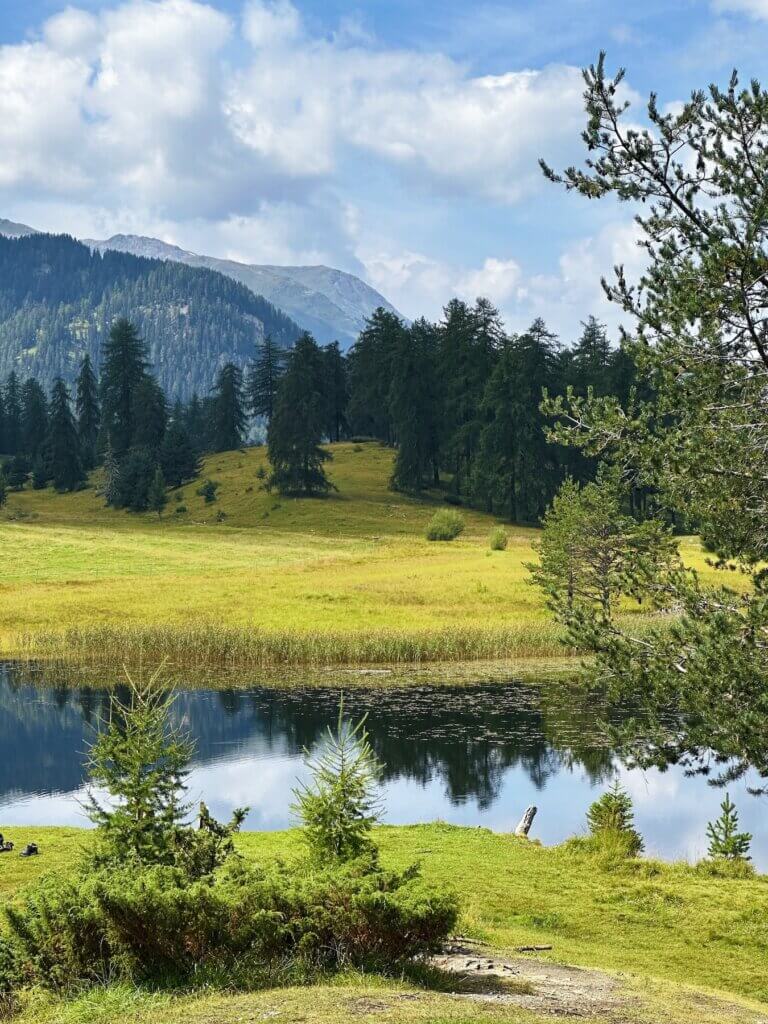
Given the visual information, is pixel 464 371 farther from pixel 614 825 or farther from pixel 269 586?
pixel 614 825

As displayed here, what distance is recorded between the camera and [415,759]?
104ft

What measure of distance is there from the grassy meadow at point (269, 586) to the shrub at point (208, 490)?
44.0 inches

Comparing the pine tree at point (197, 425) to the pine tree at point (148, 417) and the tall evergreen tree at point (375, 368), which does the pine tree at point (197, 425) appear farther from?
the tall evergreen tree at point (375, 368)

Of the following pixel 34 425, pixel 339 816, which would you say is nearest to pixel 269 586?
pixel 339 816

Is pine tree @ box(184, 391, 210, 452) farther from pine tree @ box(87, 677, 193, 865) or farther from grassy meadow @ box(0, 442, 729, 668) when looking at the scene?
pine tree @ box(87, 677, 193, 865)

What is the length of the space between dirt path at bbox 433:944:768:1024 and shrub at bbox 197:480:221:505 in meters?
94.5

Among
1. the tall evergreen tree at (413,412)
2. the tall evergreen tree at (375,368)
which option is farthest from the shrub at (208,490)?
the tall evergreen tree at (375,368)

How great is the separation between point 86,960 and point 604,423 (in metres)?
9.48

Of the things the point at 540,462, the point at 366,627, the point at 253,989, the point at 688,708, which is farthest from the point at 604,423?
the point at 540,462

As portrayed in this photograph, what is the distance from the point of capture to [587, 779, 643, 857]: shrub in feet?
68.7

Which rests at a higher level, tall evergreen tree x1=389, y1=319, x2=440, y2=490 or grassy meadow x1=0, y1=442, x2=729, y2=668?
tall evergreen tree x1=389, y1=319, x2=440, y2=490

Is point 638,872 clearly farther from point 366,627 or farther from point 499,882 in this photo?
point 366,627

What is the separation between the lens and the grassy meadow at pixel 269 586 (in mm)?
46562

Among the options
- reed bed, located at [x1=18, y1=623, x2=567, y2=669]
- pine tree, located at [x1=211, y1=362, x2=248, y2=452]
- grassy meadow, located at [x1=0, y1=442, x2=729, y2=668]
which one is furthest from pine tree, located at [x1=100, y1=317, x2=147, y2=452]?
reed bed, located at [x1=18, y1=623, x2=567, y2=669]
